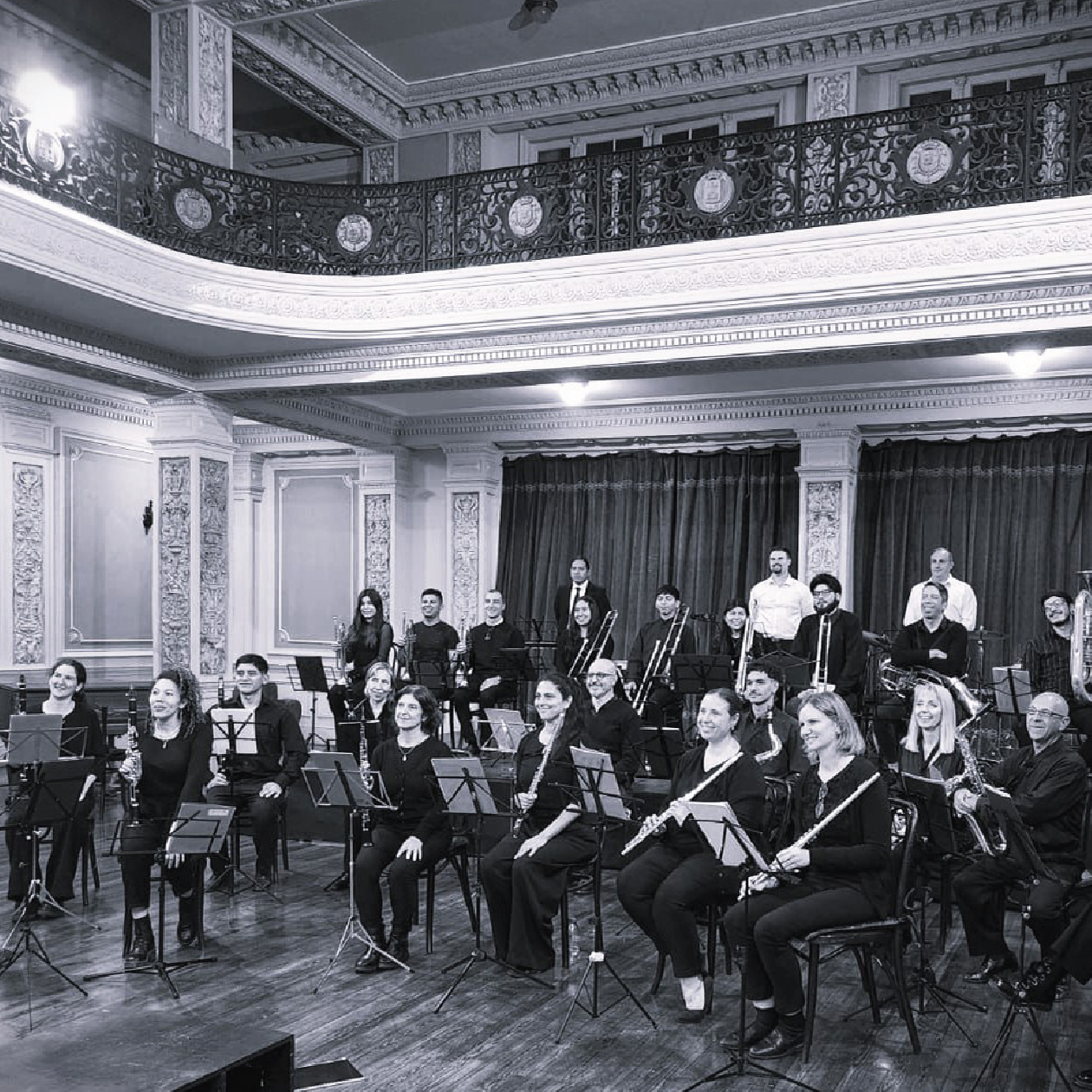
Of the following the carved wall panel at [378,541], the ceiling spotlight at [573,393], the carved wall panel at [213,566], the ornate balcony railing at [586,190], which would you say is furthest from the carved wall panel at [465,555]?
the ornate balcony railing at [586,190]

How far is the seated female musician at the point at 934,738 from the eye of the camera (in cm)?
525

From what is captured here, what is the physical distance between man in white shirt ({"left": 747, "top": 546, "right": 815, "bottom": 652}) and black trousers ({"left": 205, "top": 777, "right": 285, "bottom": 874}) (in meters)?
4.30

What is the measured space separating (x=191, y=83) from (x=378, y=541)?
16.4 ft

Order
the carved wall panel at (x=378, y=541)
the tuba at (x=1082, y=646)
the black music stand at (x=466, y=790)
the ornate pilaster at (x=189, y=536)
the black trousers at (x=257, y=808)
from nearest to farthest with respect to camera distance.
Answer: the black music stand at (x=466, y=790), the black trousers at (x=257, y=808), the tuba at (x=1082, y=646), the ornate pilaster at (x=189, y=536), the carved wall panel at (x=378, y=541)

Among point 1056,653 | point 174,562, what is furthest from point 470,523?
point 1056,653

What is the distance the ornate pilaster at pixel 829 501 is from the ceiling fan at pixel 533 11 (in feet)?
13.9

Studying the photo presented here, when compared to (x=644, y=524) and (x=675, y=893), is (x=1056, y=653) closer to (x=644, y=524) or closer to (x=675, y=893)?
(x=675, y=893)

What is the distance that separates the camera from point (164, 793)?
5.18 meters

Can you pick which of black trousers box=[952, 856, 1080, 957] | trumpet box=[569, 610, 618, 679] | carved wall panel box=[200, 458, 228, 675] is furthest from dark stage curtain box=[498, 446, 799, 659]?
black trousers box=[952, 856, 1080, 957]

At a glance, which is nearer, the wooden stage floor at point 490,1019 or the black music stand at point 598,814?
the wooden stage floor at point 490,1019

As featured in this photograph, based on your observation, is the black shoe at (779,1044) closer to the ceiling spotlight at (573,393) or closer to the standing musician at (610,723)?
the standing musician at (610,723)

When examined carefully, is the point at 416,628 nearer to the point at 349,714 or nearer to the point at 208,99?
the point at 349,714

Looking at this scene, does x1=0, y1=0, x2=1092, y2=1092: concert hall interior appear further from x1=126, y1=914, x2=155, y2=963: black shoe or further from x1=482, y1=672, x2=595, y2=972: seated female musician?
x1=126, y1=914, x2=155, y2=963: black shoe

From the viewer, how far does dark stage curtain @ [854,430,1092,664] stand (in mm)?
10062
